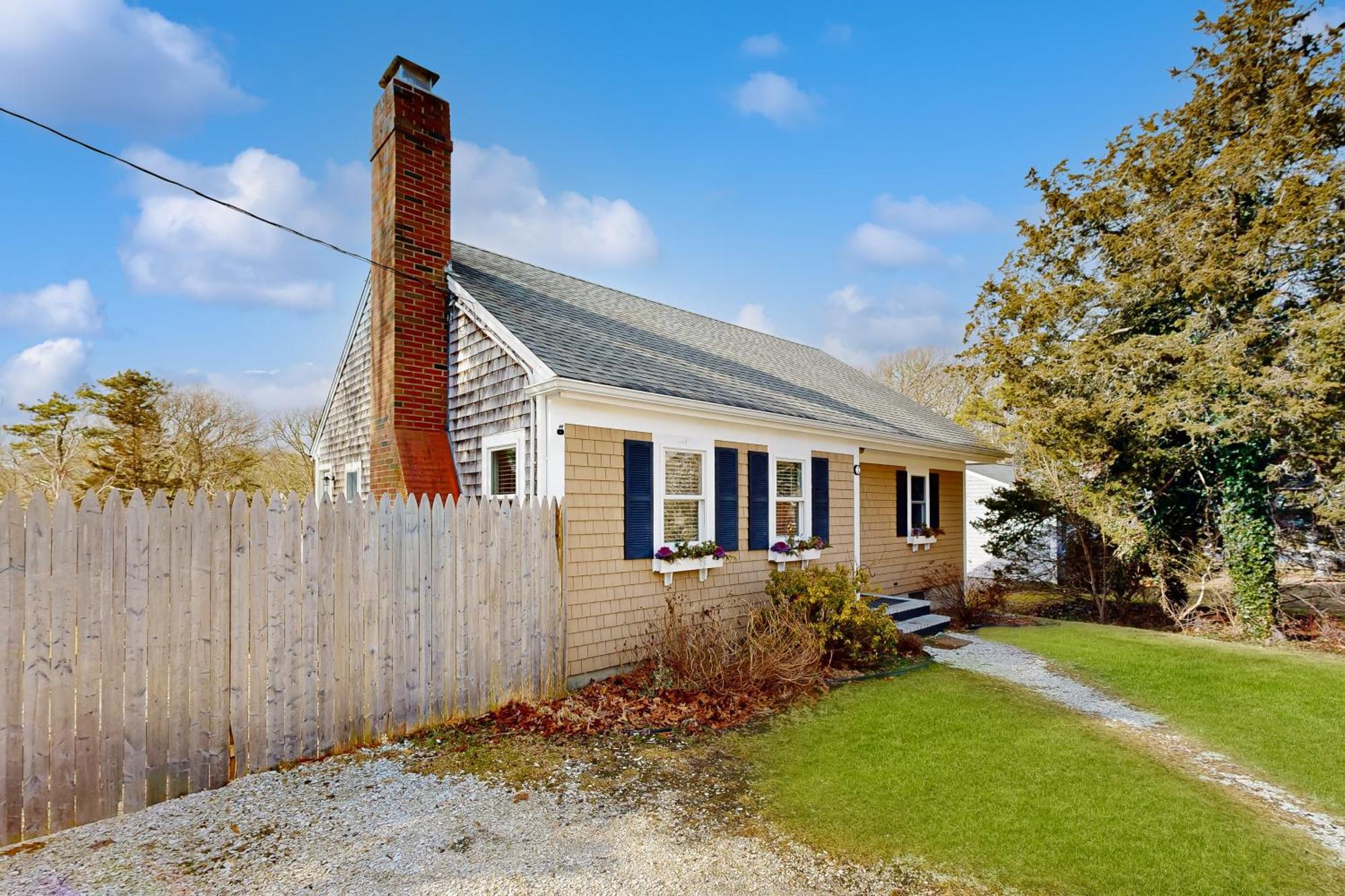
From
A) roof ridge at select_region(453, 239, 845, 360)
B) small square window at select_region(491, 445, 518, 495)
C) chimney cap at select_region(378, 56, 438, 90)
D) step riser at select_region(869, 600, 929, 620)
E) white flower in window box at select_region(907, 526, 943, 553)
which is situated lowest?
step riser at select_region(869, 600, 929, 620)

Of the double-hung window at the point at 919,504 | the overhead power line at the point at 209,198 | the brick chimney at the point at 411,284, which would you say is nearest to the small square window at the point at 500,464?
the brick chimney at the point at 411,284

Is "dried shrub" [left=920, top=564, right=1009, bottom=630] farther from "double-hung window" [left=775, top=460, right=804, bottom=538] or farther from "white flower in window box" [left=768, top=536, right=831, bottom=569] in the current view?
"double-hung window" [left=775, top=460, right=804, bottom=538]

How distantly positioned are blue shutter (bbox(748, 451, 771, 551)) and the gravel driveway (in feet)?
15.1

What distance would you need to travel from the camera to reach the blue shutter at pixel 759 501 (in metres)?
8.27

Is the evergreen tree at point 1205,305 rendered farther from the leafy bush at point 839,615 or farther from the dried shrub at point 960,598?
the leafy bush at point 839,615

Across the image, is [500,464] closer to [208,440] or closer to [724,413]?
[724,413]

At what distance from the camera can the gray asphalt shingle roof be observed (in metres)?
7.25

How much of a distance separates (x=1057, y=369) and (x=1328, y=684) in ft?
18.1

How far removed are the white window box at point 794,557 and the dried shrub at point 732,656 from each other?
4.82 feet

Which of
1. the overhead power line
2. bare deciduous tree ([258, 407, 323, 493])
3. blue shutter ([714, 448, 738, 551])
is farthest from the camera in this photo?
bare deciduous tree ([258, 407, 323, 493])

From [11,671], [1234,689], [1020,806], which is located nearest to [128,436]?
[11,671]

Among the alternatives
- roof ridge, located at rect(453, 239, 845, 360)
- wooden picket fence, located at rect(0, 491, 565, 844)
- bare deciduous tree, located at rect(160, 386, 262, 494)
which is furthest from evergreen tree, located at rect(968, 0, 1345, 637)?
bare deciduous tree, located at rect(160, 386, 262, 494)

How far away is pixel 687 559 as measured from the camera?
7238 mm

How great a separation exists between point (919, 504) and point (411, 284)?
10.3 metres
